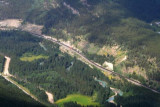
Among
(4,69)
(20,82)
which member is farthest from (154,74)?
(4,69)

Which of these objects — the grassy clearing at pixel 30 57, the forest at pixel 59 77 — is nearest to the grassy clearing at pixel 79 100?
the forest at pixel 59 77

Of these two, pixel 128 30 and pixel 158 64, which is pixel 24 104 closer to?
pixel 158 64

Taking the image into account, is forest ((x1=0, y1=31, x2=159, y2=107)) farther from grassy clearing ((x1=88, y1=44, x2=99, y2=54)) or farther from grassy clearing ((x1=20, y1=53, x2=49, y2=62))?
grassy clearing ((x1=88, y1=44, x2=99, y2=54))

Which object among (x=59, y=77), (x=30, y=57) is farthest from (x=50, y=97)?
(x=30, y=57)

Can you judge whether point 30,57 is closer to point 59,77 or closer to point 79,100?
point 59,77

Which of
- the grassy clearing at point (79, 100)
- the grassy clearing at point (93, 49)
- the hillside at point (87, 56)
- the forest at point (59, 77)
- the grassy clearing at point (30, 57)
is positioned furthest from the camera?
the grassy clearing at point (93, 49)

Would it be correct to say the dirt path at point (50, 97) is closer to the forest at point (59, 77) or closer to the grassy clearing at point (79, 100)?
the forest at point (59, 77)

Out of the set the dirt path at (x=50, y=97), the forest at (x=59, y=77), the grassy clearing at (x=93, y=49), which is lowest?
the dirt path at (x=50, y=97)

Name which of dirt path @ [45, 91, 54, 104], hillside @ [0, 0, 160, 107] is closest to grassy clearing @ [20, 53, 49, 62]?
hillside @ [0, 0, 160, 107]
